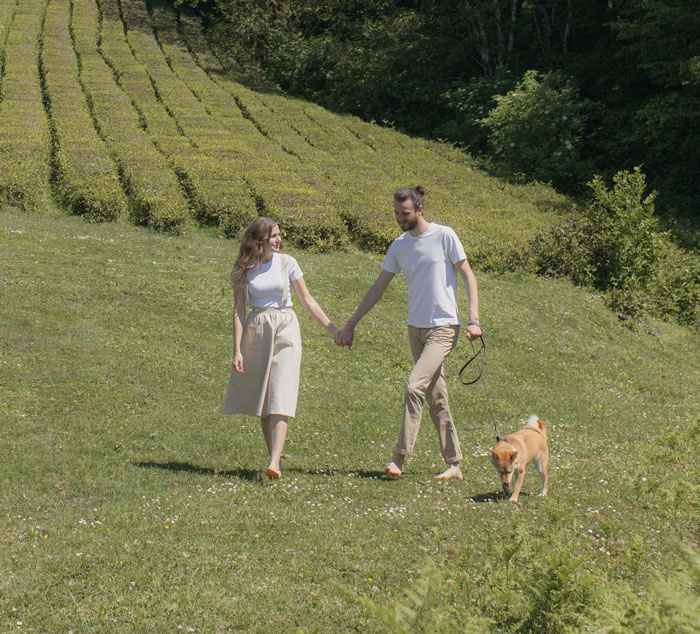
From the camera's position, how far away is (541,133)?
75.1 ft

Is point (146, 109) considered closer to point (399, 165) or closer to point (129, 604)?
point (399, 165)

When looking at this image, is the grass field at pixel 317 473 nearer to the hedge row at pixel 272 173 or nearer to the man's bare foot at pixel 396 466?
the man's bare foot at pixel 396 466

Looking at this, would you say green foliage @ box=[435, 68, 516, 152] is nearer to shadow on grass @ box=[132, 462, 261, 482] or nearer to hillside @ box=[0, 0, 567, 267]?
hillside @ box=[0, 0, 567, 267]

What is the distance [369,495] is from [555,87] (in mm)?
21586

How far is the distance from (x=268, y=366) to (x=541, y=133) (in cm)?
1881

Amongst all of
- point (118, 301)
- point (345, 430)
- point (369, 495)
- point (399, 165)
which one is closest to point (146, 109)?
point (399, 165)

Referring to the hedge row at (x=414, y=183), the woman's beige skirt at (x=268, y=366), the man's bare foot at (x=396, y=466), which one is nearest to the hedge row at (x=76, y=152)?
the hedge row at (x=414, y=183)

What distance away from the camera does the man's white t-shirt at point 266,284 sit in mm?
5992

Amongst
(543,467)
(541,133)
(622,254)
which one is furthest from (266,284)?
(541,133)

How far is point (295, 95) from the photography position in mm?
31328

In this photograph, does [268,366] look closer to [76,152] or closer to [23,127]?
[76,152]

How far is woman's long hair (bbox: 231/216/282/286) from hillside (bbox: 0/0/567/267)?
9118mm

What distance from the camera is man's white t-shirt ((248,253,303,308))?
5.99 meters

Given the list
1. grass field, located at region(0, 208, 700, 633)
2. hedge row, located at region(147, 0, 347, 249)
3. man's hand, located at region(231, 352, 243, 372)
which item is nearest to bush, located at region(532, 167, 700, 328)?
grass field, located at region(0, 208, 700, 633)
